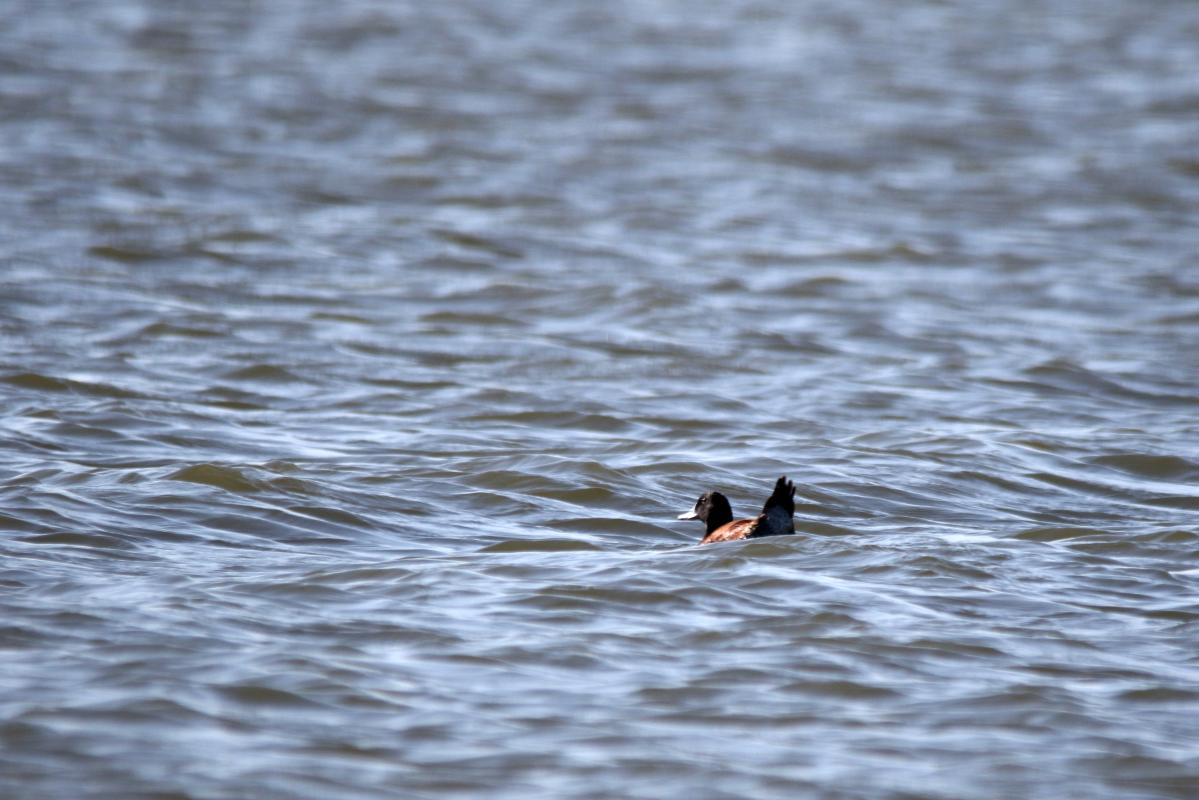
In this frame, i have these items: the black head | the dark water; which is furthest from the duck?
the dark water

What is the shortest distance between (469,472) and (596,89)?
14.0m

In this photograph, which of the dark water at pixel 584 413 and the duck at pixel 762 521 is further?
the duck at pixel 762 521

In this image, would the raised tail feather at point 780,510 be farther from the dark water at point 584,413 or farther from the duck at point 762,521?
the dark water at point 584,413

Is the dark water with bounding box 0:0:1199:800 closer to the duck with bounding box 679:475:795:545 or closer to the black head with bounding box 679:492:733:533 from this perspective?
the duck with bounding box 679:475:795:545

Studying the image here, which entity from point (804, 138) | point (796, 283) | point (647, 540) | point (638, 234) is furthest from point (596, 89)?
point (647, 540)

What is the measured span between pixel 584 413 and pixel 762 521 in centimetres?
349

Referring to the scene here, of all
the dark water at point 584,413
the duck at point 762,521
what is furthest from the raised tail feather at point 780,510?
the dark water at point 584,413

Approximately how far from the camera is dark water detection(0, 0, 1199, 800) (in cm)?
567

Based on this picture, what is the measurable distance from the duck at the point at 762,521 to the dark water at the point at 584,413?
18 cm

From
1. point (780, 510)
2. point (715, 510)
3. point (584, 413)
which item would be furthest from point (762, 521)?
point (584, 413)

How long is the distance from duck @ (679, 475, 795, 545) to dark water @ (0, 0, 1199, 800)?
0.18 metres

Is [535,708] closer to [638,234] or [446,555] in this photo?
[446,555]

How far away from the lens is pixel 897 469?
380 inches

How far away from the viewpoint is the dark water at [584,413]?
5668mm
